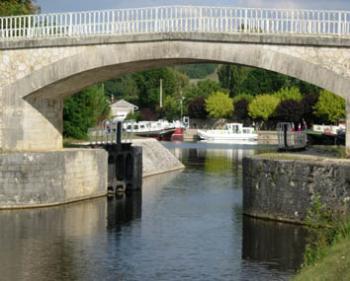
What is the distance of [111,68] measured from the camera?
36.3 metres

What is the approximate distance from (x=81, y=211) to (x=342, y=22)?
13.1 meters

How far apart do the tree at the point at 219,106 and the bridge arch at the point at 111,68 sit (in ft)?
254

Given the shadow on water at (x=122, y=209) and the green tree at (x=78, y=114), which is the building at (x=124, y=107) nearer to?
the green tree at (x=78, y=114)

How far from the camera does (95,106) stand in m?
57.2

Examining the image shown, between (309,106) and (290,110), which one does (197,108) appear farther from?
(309,106)

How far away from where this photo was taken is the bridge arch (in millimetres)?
31984

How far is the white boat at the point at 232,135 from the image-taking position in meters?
100

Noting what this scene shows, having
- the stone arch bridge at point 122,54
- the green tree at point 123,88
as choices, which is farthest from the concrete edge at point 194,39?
the green tree at point 123,88

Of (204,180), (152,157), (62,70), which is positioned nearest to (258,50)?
(62,70)

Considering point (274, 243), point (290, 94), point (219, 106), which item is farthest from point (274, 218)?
point (219, 106)

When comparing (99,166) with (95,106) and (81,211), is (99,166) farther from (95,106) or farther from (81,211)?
(95,106)

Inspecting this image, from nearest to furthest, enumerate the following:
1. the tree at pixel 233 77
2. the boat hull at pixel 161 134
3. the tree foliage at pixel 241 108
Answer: the boat hull at pixel 161 134, the tree foliage at pixel 241 108, the tree at pixel 233 77

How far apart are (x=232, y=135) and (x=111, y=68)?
214ft

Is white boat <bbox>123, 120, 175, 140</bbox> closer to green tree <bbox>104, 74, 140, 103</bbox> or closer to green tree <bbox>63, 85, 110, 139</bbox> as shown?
green tree <bbox>63, 85, 110, 139</bbox>
